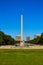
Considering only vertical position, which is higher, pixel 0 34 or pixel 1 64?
pixel 0 34

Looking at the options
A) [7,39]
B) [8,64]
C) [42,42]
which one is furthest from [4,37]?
[8,64]

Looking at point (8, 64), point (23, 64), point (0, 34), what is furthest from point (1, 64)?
point (0, 34)

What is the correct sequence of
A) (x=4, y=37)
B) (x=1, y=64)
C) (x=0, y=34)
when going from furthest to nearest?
(x=4, y=37)
(x=0, y=34)
(x=1, y=64)

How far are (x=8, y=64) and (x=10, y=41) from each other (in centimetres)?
8173

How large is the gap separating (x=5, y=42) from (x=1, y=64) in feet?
261

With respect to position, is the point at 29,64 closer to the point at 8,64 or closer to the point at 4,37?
the point at 8,64

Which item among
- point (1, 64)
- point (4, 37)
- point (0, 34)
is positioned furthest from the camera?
point (4, 37)

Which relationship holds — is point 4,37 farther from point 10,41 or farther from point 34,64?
point 34,64

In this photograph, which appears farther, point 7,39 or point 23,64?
point 7,39

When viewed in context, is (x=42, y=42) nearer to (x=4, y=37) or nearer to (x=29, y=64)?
(x=4, y=37)

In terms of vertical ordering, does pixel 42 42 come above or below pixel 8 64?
above

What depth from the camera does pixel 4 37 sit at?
90750 mm

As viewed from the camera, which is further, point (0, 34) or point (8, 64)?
point (0, 34)

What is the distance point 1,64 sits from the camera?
524 inches
